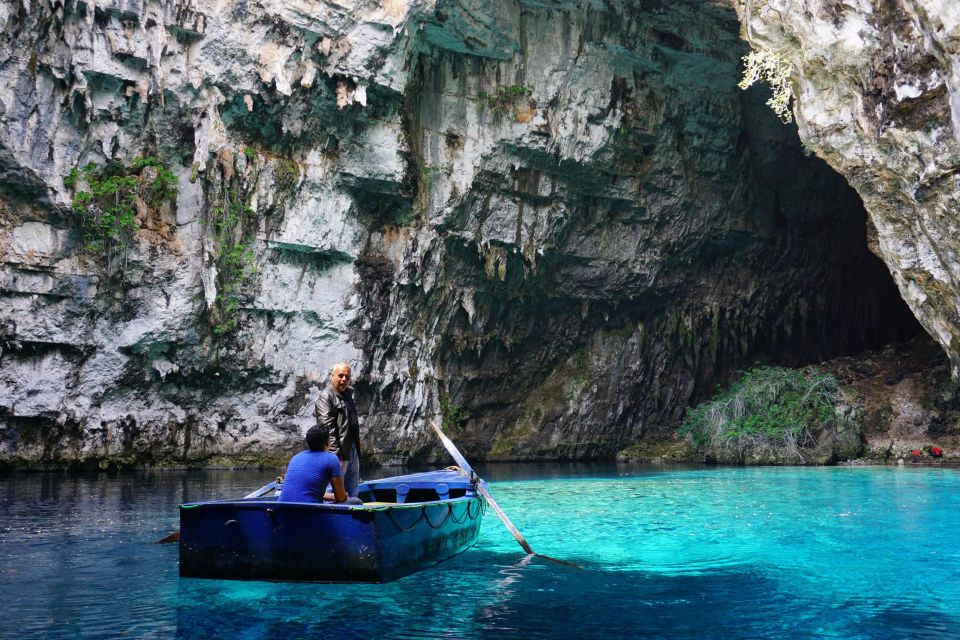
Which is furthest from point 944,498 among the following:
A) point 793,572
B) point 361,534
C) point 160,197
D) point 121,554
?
point 160,197

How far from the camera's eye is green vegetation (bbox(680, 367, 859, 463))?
A: 24127 mm

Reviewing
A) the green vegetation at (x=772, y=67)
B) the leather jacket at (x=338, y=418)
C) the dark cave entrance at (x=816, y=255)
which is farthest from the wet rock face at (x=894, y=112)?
the dark cave entrance at (x=816, y=255)

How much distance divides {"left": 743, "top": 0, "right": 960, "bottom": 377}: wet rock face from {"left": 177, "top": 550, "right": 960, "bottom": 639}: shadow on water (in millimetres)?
8879

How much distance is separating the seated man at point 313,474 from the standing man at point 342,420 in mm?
436

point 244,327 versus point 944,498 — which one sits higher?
point 244,327

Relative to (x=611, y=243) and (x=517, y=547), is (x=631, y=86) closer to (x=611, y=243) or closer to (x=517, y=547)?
(x=611, y=243)

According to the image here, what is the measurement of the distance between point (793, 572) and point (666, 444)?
21957 millimetres

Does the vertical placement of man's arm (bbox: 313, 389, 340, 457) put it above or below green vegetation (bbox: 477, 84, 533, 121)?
below

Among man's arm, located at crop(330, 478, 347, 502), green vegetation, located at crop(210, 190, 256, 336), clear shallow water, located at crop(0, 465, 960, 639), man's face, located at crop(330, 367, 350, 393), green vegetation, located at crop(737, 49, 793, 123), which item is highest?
green vegetation, located at crop(737, 49, 793, 123)

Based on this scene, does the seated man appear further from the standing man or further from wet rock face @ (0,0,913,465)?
wet rock face @ (0,0,913,465)

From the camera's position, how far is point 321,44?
2111 cm

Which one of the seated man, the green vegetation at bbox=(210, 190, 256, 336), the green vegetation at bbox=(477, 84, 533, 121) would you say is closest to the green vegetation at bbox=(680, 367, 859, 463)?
the green vegetation at bbox=(477, 84, 533, 121)

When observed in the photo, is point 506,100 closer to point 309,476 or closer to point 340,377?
point 340,377

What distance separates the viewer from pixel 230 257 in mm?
22094
